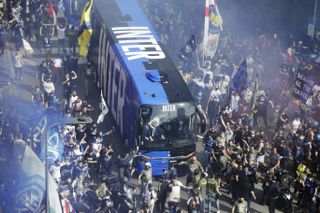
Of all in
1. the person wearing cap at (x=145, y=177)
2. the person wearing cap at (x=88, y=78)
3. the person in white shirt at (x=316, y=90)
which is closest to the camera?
the person wearing cap at (x=145, y=177)

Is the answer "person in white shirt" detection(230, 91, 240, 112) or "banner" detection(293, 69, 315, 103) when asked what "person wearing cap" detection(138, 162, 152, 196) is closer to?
"person in white shirt" detection(230, 91, 240, 112)

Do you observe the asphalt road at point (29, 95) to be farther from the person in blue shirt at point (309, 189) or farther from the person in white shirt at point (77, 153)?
the person in white shirt at point (77, 153)

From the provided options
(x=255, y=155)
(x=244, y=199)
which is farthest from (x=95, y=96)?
(x=244, y=199)

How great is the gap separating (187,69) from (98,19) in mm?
4945

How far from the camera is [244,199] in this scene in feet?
55.4

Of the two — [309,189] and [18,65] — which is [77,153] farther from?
[18,65]

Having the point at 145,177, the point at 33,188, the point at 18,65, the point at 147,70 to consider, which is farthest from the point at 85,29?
the point at 33,188

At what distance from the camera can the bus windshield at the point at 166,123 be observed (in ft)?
62.1

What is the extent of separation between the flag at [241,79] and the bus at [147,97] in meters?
3.07

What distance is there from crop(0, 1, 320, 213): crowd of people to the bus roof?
1838 millimetres

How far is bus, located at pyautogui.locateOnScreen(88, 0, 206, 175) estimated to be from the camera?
18984mm

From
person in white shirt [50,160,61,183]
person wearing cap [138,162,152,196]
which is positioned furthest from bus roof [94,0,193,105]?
person in white shirt [50,160,61,183]

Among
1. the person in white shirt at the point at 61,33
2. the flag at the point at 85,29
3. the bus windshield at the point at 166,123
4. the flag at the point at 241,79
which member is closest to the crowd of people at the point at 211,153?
the flag at the point at 241,79

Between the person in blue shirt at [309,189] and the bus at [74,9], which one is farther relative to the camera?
the bus at [74,9]
